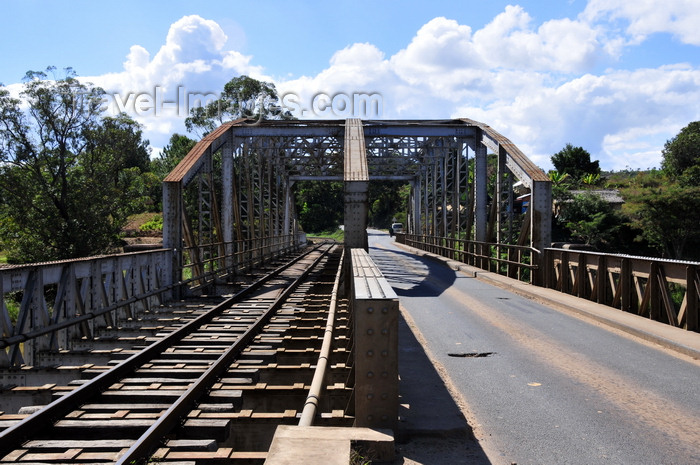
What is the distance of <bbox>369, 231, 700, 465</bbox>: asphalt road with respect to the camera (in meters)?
4.51

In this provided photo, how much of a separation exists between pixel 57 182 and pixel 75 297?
86.6ft

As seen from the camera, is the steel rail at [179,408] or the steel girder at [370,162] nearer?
the steel rail at [179,408]

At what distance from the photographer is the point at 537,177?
14930 mm

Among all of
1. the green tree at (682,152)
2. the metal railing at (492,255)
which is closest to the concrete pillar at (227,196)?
the metal railing at (492,255)

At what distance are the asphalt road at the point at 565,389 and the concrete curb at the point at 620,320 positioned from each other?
6.8 inches

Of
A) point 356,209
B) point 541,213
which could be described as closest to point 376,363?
point 356,209

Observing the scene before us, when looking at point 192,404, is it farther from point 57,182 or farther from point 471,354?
point 57,182

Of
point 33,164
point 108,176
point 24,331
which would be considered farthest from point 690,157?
point 24,331

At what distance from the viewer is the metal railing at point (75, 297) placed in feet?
23.1

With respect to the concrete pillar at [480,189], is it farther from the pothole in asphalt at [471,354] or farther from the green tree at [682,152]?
the green tree at [682,152]

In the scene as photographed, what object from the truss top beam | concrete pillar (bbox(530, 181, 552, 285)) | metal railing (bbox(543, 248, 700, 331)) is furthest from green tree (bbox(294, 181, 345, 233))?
metal railing (bbox(543, 248, 700, 331))

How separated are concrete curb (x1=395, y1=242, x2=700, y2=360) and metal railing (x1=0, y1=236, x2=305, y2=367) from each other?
27.6ft

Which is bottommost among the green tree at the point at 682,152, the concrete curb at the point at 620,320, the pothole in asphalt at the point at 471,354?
the pothole in asphalt at the point at 471,354

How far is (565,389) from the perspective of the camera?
19.9 feet
